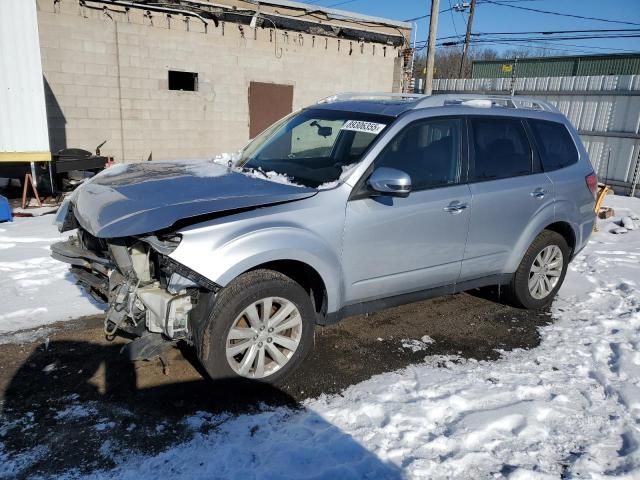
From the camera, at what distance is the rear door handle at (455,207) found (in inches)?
161

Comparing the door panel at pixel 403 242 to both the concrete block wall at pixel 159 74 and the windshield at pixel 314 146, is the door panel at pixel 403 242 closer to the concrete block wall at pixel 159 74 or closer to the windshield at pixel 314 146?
the windshield at pixel 314 146

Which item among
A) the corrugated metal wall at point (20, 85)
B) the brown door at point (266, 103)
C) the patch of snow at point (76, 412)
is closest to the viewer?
Result: the patch of snow at point (76, 412)

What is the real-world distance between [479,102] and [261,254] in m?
2.58

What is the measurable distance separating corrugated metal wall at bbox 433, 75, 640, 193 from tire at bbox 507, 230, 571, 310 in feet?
29.0

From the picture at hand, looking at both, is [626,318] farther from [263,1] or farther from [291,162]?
[263,1]

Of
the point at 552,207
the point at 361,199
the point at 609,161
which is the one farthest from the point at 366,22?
the point at 361,199

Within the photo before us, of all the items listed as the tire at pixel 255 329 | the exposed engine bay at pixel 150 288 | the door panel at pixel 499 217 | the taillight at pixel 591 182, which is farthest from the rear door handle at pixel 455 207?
the exposed engine bay at pixel 150 288

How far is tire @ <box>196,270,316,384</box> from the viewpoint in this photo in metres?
3.12

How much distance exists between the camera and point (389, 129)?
3865mm

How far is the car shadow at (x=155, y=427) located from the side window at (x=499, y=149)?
2.47m

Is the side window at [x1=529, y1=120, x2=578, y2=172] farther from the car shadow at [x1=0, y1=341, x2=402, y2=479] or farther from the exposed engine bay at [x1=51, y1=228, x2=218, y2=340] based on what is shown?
the exposed engine bay at [x1=51, y1=228, x2=218, y2=340]

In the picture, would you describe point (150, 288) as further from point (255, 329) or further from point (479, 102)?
point (479, 102)

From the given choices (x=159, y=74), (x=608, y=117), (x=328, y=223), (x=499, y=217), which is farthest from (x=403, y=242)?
(x=608, y=117)

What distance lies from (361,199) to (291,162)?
0.87 m
